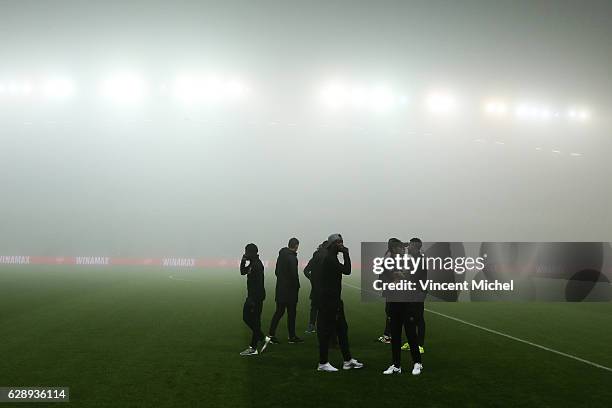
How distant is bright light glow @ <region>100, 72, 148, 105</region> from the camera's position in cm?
4922

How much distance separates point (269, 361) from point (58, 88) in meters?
46.4

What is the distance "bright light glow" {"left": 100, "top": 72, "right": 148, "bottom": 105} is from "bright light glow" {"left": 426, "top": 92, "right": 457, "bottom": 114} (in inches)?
966

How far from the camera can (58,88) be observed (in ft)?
161

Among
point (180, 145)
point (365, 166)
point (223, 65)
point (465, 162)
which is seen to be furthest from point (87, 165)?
point (465, 162)

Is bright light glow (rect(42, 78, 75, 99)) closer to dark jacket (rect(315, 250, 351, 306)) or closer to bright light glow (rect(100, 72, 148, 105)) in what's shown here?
bright light glow (rect(100, 72, 148, 105))

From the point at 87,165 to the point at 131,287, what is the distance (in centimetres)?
2594


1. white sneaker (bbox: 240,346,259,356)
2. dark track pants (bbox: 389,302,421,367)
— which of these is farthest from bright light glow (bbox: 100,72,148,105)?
dark track pants (bbox: 389,302,421,367)

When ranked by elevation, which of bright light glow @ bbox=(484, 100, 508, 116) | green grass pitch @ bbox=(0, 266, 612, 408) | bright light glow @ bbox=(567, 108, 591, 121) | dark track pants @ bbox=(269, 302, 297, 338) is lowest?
green grass pitch @ bbox=(0, 266, 612, 408)

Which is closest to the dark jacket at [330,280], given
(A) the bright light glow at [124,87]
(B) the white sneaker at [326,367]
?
(B) the white sneaker at [326,367]

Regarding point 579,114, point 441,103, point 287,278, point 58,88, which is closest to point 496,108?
point 441,103

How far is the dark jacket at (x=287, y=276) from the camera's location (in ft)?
35.9

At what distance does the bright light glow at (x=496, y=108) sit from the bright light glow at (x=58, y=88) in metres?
35.6

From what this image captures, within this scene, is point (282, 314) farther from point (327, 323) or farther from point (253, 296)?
point (327, 323)

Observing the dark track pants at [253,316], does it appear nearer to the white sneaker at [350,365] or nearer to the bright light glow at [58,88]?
the white sneaker at [350,365]
